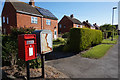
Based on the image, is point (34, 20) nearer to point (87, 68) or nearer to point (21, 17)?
point (21, 17)

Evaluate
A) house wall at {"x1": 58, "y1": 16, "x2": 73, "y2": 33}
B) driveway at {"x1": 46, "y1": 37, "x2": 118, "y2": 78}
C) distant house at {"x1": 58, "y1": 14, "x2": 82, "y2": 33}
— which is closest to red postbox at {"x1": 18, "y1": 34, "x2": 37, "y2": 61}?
driveway at {"x1": 46, "y1": 37, "x2": 118, "y2": 78}

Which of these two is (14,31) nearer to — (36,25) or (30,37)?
(30,37)

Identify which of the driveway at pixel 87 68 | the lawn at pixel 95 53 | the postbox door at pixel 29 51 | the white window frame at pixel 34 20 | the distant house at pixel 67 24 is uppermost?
the distant house at pixel 67 24

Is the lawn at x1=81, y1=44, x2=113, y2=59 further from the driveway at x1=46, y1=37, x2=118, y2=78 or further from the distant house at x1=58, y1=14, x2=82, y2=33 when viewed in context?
the distant house at x1=58, y1=14, x2=82, y2=33

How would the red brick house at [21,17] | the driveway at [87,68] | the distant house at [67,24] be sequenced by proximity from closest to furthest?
the driveway at [87,68]
the red brick house at [21,17]
the distant house at [67,24]

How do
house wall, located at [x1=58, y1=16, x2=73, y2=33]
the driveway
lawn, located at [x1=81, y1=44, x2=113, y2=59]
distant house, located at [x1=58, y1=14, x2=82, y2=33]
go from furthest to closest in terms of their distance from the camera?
house wall, located at [x1=58, y1=16, x2=73, y2=33] → distant house, located at [x1=58, y1=14, x2=82, y2=33] → lawn, located at [x1=81, y1=44, x2=113, y2=59] → the driveway

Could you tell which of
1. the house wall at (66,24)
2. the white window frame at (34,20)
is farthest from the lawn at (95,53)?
the house wall at (66,24)

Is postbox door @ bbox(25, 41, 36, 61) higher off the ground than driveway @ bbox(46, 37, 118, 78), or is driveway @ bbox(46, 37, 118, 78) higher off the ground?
postbox door @ bbox(25, 41, 36, 61)

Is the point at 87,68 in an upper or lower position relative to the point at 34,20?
lower

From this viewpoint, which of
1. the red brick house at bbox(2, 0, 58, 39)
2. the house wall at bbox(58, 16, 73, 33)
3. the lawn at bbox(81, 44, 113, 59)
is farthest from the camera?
the house wall at bbox(58, 16, 73, 33)

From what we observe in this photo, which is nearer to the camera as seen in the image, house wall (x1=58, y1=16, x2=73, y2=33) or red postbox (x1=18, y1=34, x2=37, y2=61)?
red postbox (x1=18, y1=34, x2=37, y2=61)

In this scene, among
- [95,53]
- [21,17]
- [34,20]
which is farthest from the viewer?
[34,20]

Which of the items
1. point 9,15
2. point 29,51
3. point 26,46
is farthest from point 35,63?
point 9,15

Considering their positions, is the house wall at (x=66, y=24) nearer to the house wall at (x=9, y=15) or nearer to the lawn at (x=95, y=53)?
the house wall at (x=9, y=15)
